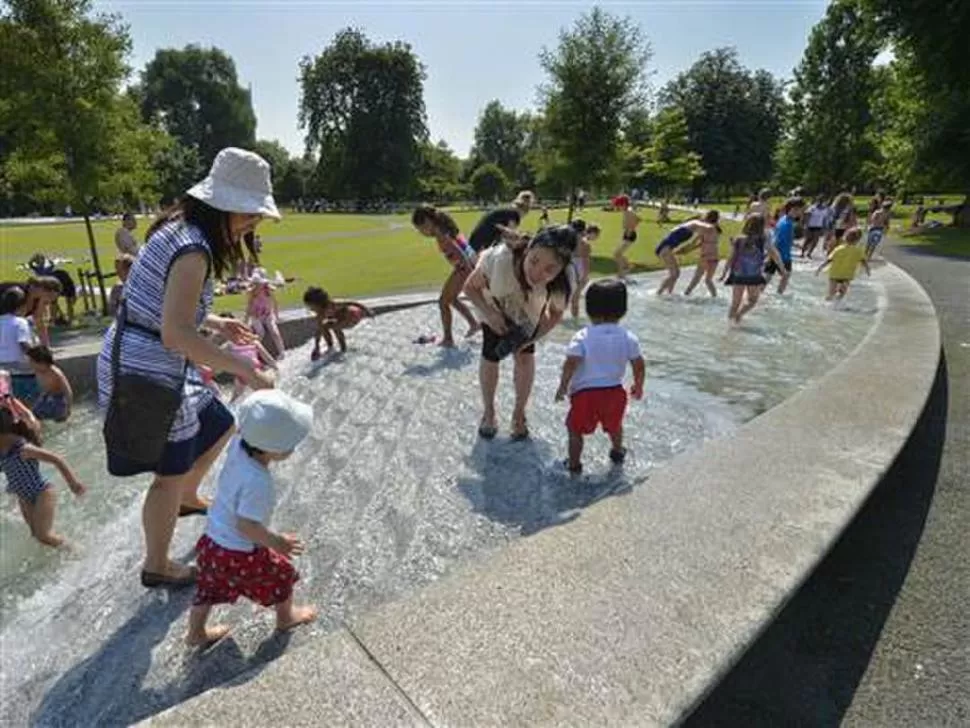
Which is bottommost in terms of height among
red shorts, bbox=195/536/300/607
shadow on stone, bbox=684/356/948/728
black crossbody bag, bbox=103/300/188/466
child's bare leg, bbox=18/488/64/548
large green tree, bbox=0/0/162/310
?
child's bare leg, bbox=18/488/64/548

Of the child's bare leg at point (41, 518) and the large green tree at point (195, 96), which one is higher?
the large green tree at point (195, 96)

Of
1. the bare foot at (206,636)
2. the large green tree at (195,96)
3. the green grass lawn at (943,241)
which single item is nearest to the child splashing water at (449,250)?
the bare foot at (206,636)

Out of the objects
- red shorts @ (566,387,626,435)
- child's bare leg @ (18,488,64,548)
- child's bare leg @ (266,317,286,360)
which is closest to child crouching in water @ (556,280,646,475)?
red shorts @ (566,387,626,435)

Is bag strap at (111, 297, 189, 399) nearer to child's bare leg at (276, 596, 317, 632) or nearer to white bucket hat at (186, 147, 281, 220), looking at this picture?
white bucket hat at (186, 147, 281, 220)

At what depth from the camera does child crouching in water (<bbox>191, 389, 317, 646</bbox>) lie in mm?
2564

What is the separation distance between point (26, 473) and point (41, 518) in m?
0.30

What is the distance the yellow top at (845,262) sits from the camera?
11.0m

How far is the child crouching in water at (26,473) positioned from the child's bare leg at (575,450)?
329cm

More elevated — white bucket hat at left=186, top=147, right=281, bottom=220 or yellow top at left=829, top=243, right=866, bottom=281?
white bucket hat at left=186, top=147, right=281, bottom=220

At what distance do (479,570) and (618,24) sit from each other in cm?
2356

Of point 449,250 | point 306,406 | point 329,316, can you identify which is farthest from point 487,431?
point 329,316

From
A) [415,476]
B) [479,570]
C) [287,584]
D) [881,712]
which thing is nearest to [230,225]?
[287,584]

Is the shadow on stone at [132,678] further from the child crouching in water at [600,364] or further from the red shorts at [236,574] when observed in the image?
the child crouching in water at [600,364]

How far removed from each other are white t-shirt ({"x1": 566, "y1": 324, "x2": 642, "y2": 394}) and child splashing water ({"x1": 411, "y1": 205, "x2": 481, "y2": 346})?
263 cm
